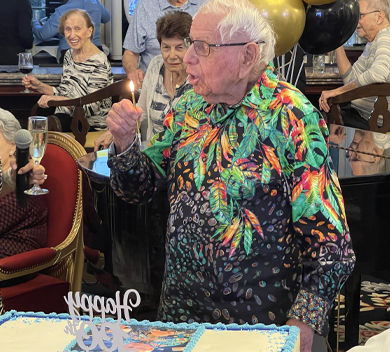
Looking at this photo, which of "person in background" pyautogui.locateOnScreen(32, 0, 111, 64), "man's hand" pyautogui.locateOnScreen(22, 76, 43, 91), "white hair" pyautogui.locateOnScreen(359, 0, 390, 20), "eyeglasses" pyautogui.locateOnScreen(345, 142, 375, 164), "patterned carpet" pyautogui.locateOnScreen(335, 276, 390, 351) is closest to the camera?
"eyeglasses" pyautogui.locateOnScreen(345, 142, 375, 164)

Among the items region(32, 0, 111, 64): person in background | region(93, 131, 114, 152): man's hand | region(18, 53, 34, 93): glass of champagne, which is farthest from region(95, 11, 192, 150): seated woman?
region(32, 0, 111, 64): person in background

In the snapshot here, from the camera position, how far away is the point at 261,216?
5.04 ft

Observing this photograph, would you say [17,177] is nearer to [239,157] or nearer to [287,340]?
[239,157]

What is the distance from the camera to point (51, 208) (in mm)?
2797

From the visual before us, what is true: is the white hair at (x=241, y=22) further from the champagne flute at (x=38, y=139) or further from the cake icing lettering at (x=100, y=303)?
the champagne flute at (x=38, y=139)

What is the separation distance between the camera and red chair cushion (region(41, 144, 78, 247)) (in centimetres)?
277

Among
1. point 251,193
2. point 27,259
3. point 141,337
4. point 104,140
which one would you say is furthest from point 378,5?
point 141,337

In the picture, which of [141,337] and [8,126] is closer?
[141,337]

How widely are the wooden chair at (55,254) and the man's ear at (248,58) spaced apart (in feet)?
4.58

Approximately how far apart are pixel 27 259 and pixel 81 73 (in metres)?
2.83

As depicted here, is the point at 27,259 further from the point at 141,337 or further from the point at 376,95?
the point at 376,95

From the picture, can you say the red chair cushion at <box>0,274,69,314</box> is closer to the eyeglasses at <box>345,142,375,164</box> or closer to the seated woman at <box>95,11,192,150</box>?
the seated woman at <box>95,11,192,150</box>

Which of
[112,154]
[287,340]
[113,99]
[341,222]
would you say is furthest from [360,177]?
[113,99]

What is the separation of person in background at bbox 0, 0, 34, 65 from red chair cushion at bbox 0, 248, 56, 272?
4.30 metres
